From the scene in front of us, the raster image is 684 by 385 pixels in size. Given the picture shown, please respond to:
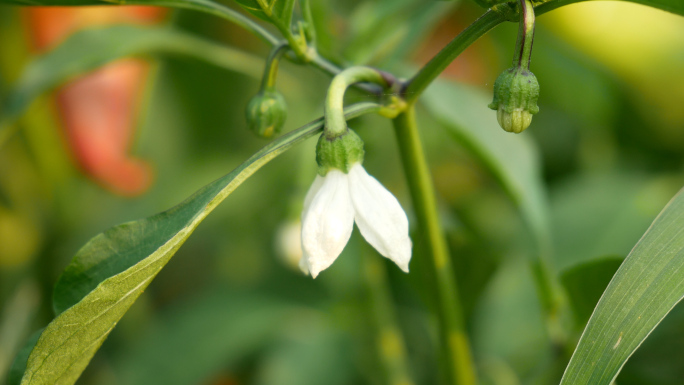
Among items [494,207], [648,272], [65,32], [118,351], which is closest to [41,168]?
[65,32]

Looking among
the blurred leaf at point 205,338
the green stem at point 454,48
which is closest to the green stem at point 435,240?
the green stem at point 454,48

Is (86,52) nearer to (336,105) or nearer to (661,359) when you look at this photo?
(336,105)

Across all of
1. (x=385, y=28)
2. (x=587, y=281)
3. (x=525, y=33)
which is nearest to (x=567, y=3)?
(x=525, y=33)

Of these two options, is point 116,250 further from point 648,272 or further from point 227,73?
point 227,73

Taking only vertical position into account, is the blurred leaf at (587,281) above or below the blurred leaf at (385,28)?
below

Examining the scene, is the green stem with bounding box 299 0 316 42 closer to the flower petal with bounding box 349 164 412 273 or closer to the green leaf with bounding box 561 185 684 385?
the flower petal with bounding box 349 164 412 273

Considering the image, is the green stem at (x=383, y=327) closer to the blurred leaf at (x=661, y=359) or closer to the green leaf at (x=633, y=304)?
the blurred leaf at (x=661, y=359)
